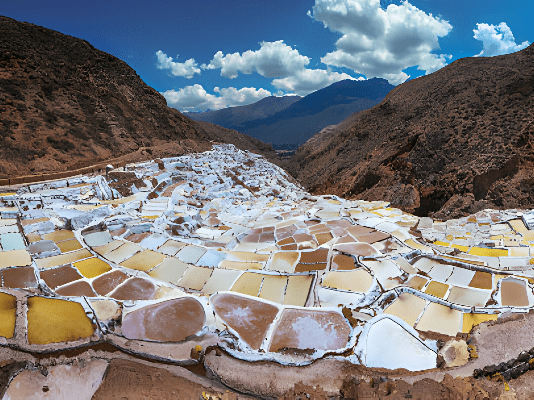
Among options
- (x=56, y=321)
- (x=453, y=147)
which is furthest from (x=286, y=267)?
(x=453, y=147)

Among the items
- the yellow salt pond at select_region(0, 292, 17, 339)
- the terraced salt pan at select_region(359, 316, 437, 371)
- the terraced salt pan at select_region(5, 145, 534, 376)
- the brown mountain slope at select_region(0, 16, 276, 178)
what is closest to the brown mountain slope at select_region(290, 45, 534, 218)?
the terraced salt pan at select_region(5, 145, 534, 376)

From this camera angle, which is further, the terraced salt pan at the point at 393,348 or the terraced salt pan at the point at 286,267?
the terraced salt pan at the point at 286,267

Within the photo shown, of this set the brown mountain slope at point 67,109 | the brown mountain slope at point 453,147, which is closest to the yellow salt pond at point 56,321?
the brown mountain slope at point 67,109

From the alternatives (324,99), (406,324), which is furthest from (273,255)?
(324,99)

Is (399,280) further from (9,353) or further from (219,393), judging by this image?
(9,353)

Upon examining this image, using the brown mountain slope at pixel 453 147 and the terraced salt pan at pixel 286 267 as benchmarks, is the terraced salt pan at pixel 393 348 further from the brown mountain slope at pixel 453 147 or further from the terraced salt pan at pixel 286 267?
the brown mountain slope at pixel 453 147
